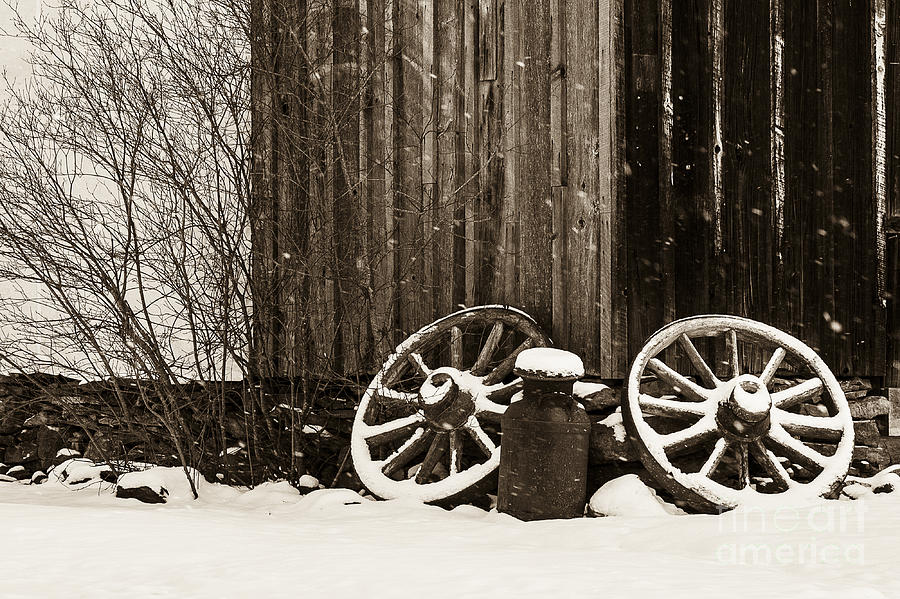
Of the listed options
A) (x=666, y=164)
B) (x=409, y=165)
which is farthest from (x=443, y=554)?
(x=409, y=165)

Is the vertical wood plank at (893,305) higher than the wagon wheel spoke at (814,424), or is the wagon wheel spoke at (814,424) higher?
the vertical wood plank at (893,305)

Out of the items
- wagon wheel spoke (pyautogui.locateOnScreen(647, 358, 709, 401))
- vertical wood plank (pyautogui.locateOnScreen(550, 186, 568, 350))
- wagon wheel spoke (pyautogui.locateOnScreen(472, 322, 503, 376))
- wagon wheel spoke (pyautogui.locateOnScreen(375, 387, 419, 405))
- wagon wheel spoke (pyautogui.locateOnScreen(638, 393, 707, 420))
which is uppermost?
vertical wood plank (pyautogui.locateOnScreen(550, 186, 568, 350))

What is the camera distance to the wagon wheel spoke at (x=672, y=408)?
17.5 feet

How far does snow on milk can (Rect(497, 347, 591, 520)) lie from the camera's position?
507 centimetres

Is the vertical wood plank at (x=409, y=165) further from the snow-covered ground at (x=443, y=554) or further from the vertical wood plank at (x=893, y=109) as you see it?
the vertical wood plank at (x=893, y=109)

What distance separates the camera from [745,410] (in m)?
5.12

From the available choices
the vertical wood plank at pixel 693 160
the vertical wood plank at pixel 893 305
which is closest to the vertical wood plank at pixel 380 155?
the vertical wood plank at pixel 693 160

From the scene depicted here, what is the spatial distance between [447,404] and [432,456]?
333 millimetres

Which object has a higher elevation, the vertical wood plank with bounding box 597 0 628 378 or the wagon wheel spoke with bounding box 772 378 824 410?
→ the vertical wood plank with bounding box 597 0 628 378

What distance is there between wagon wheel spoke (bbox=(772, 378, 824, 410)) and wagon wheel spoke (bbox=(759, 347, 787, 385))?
10cm

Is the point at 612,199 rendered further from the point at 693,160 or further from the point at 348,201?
the point at 348,201

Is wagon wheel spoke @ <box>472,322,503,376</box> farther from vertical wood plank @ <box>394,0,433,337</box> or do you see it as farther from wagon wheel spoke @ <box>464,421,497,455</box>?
vertical wood plank @ <box>394,0,433,337</box>

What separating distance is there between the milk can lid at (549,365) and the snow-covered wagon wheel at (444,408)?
0.61 metres

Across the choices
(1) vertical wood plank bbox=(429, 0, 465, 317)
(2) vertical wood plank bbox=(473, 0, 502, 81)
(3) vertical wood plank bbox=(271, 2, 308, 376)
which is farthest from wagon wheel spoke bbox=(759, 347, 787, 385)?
(3) vertical wood plank bbox=(271, 2, 308, 376)
